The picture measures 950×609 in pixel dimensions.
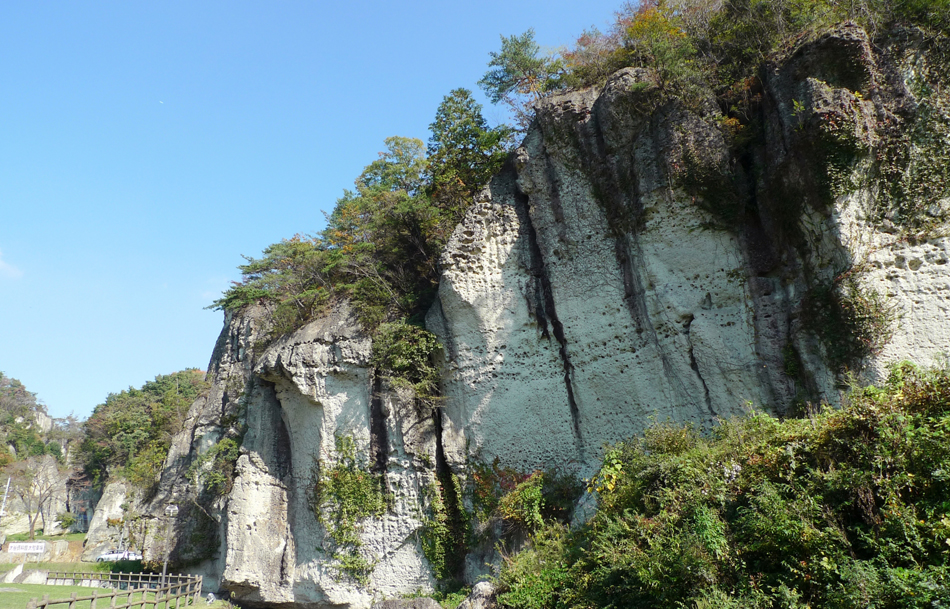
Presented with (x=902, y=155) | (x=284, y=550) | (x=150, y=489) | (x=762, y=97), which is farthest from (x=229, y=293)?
(x=902, y=155)

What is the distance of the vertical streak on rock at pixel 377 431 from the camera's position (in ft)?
55.6

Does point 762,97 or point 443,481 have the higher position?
point 762,97

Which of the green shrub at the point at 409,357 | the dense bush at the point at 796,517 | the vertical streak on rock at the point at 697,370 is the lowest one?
the dense bush at the point at 796,517

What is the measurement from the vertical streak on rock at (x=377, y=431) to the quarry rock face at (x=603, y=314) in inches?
1.8

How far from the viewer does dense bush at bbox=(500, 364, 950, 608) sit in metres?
6.71

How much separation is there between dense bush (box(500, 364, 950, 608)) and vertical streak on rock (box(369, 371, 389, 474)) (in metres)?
7.43

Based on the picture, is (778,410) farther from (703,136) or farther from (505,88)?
(505,88)

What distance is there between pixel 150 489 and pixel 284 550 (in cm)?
1445

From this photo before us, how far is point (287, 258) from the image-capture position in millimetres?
25844

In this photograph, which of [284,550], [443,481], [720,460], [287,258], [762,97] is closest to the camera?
[720,460]

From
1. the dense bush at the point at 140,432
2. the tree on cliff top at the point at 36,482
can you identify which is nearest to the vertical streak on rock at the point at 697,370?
the dense bush at the point at 140,432

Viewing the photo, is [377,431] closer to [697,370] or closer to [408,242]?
[408,242]

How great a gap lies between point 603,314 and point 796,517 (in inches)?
288

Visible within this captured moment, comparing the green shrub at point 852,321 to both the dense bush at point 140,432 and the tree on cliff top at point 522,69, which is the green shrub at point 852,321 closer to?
the tree on cliff top at point 522,69
